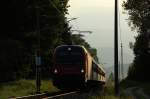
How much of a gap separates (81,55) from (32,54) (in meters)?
20.7

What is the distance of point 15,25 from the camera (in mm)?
54250

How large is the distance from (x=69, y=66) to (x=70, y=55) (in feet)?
2.44

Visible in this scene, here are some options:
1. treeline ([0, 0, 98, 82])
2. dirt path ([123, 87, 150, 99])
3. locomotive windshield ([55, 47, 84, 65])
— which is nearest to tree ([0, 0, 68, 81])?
treeline ([0, 0, 98, 82])

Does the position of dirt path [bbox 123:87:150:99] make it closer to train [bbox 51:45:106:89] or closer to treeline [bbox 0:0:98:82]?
train [bbox 51:45:106:89]

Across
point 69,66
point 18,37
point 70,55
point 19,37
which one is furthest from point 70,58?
point 19,37

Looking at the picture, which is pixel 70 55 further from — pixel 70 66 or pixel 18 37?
pixel 18 37

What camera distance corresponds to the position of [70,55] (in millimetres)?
35906

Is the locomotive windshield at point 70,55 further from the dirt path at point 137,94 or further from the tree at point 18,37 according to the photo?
the tree at point 18,37

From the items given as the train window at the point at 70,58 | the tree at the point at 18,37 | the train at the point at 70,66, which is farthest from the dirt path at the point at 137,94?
the tree at the point at 18,37

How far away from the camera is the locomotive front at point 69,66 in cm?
3550

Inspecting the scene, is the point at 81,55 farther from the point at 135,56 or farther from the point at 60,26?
the point at 135,56

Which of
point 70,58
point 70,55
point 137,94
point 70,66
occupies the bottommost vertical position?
point 137,94

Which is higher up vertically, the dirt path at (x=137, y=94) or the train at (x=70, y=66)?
the train at (x=70, y=66)

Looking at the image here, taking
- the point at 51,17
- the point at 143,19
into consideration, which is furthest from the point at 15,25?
the point at 143,19
